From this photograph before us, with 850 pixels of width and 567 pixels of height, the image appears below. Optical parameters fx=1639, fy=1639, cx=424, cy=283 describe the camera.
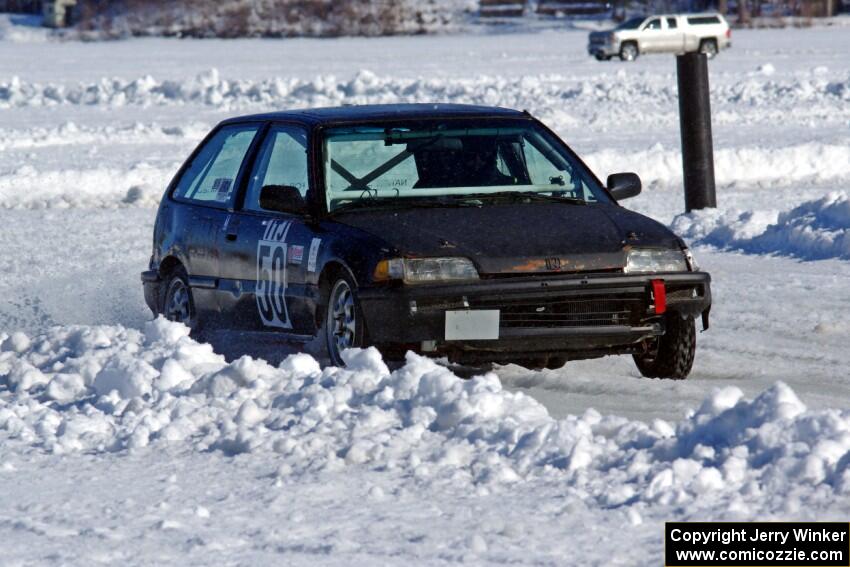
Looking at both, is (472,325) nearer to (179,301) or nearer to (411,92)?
(179,301)

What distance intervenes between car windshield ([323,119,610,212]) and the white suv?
128 feet

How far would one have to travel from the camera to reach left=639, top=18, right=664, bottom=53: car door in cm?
4850

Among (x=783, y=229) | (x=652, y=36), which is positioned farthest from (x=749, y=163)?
(x=652, y=36)

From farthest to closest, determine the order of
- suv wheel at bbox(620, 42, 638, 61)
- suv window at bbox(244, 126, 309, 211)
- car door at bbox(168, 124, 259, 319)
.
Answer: suv wheel at bbox(620, 42, 638, 61)
car door at bbox(168, 124, 259, 319)
suv window at bbox(244, 126, 309, 211)

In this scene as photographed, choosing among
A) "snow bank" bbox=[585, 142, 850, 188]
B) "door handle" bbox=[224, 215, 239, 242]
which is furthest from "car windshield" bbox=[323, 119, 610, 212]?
"snow bank" bbox=[585, 142, 850, 188]

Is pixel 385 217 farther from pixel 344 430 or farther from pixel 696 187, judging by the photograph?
pixel 696 187

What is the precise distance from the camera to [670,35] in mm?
49906

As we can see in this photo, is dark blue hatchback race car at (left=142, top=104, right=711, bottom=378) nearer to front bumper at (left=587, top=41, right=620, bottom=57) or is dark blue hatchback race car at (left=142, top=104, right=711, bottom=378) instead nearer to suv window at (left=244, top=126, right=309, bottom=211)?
suv window at (left=244, top=126, right=309, bottom=211)

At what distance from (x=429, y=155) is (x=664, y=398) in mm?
1737

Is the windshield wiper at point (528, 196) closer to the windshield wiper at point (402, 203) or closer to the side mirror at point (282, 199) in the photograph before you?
the windshield wiper at point (402, 203)

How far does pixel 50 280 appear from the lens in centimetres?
1130

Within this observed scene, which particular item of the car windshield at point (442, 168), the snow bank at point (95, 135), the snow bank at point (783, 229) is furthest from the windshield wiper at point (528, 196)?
the snow bank at point (95, 135)

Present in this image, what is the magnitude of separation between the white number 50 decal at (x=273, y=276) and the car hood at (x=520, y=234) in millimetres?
408

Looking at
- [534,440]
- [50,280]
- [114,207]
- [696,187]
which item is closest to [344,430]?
[534,440]
